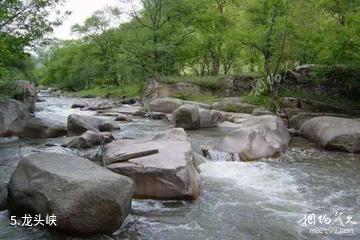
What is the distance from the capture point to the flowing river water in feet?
24.8

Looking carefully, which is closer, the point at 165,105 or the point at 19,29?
the point at 19,29

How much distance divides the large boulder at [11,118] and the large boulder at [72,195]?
415 inches

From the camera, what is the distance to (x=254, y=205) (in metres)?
9.12

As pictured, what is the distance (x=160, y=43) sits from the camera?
125ft

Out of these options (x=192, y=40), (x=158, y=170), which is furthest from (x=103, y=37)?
(x=158, y=170)

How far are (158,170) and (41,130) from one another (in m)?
10.2

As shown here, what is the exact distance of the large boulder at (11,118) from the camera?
17766mm

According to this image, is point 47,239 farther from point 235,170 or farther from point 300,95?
point 300,95

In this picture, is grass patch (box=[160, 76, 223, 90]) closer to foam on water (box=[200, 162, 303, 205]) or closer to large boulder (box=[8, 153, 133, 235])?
foam on water (box=[200, 162, 303, 205])

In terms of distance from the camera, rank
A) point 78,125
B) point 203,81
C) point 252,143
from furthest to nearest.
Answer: point 203,81, point 78,125, point 252,143

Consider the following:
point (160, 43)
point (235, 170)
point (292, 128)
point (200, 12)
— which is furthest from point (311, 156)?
point (200, 12)

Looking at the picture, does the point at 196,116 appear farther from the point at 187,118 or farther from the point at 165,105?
the point at 165,105

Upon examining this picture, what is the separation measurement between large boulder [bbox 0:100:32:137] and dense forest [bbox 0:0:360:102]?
116 cm

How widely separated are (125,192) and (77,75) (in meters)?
66.0
